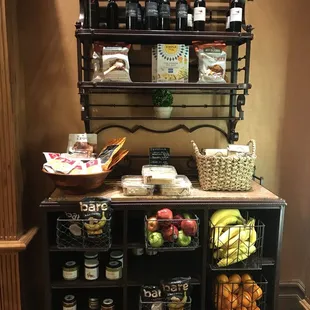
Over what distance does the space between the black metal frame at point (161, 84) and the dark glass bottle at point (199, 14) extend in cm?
7

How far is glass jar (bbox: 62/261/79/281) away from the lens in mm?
1688

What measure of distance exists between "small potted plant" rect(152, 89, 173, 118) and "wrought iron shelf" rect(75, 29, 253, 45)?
0.27 m

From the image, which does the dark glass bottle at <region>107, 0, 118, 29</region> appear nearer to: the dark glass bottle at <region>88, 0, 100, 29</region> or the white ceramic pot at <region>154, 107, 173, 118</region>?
the dark glass bottle at <region>88, 0, 100, 29</region>

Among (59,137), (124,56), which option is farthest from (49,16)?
(59,137)

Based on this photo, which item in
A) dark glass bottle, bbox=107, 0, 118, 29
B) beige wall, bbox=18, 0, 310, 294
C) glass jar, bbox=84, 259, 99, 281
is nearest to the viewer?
glass jar, bbox=84, 259, 99, 281

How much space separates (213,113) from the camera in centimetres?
204

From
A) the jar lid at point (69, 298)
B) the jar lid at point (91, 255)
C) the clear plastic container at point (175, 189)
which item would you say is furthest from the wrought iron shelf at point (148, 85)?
the jar lid at point (69, 298)

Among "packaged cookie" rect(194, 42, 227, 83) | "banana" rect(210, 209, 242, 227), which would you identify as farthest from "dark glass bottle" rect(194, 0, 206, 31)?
"banana" rect(210, 209, 242, 227)

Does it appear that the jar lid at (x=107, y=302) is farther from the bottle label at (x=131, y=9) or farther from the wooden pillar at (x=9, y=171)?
the bottle label at (x=131, y=9)

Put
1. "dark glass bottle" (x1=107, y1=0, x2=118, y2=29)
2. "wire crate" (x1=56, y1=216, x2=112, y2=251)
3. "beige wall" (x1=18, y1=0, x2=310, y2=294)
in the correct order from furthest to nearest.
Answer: "beige wall" (x1=18, y1=0, x2=310, y2=294) → "dark glass bottle" (x1=107, y1=0, x2=118, y2=29) → "wire crate" (x1=56, y1=216, x2=112, y2=251)

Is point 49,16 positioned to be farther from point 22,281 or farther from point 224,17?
point 22,281

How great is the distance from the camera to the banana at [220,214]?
167 centimetres

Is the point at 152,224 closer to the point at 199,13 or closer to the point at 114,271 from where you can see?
the point at 114,271

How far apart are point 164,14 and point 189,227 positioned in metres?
1.03
